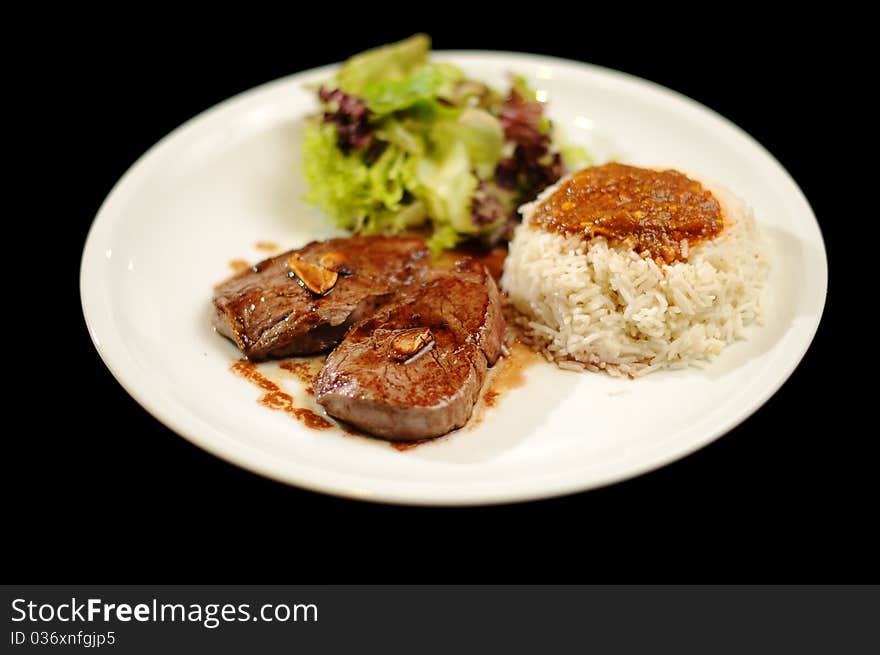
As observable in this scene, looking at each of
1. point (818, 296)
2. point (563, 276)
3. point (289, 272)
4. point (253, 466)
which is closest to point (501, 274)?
point (563, 276)

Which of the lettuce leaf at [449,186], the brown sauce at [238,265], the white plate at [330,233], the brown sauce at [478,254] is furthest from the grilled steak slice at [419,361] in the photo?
the brown sauce at [238,265]

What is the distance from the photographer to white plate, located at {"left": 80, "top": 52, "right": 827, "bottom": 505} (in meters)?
4.64

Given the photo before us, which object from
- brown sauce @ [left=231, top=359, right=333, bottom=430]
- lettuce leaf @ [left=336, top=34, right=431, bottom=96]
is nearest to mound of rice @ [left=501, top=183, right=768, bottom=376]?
brown sauce @ [left=231, top=359, right=333, bottom=430]

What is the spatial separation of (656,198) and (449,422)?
2.07 meters

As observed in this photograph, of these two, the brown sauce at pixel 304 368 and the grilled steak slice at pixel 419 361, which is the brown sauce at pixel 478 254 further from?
the brown sauce at pixel 304 368

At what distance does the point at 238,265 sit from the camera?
21.4 ft

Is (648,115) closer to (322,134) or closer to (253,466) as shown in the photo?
(322,134)

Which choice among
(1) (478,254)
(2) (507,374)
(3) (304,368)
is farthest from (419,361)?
(1) (478,254)

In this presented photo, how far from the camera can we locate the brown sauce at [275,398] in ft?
16.5

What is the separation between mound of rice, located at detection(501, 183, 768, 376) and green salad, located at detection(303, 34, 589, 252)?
111 centimetres

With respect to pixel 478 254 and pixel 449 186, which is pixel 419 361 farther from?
pixel 449 186

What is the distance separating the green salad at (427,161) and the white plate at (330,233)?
1.61ft

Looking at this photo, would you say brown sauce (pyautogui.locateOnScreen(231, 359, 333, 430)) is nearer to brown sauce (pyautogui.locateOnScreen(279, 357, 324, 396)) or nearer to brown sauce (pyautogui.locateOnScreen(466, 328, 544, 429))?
brown sauce (pyautogui.locateOnScreen(279, 357, 324, 396))

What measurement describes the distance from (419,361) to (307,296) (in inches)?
38.9
